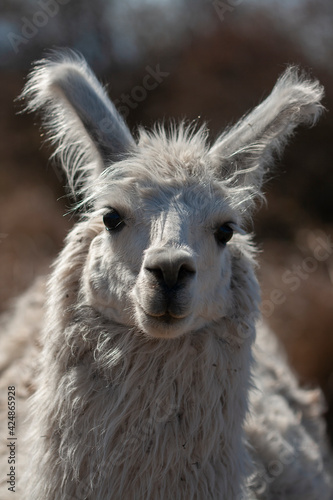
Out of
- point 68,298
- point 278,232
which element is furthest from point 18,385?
point 278,232

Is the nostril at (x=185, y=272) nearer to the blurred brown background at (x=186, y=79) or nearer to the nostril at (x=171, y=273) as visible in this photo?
the nostril at (x=171, y=273)

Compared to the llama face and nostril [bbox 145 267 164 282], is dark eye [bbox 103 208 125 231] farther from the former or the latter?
nostril [bbox 145 267 164 282]

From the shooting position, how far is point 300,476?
3201 mm

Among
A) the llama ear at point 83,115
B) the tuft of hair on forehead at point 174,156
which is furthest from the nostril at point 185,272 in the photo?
the llama ear at point 83,115

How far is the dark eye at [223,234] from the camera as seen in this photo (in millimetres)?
2187

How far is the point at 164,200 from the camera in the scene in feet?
6.84

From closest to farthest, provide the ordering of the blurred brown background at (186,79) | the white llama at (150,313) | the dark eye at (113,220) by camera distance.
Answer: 1. the white llama at (150,313)
2. the dark eye at (113,220)
3. the blurred brown background at (186,79)

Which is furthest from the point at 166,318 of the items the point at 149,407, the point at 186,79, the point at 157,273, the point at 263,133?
the point at 186,79

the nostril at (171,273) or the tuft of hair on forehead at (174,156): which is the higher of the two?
the tuft of hair on forehead at (174,156)

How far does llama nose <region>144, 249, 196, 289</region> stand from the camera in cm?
176

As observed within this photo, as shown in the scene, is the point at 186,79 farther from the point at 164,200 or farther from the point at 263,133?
the point at 164,200

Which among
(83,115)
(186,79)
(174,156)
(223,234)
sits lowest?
(223,234)

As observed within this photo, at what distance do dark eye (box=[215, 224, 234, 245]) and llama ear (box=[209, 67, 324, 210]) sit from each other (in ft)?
0.65

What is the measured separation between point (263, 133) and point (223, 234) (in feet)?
1.79
